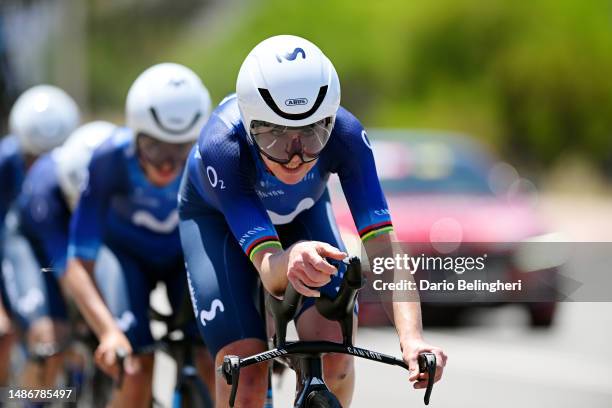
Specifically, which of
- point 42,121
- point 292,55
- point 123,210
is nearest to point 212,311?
point 292,55

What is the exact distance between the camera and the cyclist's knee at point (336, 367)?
483 cm

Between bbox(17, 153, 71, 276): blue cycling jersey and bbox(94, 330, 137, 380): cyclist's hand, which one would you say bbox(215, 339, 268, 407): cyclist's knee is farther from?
bbox(17, 153, 71, 276): blue cycling jersey

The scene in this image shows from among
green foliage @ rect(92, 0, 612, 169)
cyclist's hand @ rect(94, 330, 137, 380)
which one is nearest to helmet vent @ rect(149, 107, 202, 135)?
cyclist's hand @ rect(94, 330, 137, 380)

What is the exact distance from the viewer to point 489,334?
41.8 ft

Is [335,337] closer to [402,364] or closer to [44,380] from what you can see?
[402,364]

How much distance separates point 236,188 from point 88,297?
169 cm

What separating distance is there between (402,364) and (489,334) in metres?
8.55

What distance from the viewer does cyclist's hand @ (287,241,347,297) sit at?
3941 mm

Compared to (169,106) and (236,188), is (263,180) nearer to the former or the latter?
A: (236,188)

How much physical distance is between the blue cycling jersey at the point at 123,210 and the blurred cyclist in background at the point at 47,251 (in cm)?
82

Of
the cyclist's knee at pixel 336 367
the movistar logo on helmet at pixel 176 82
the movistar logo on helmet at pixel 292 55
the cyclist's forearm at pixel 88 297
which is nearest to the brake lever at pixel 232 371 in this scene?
the cyclist's knee at pixel 336 367

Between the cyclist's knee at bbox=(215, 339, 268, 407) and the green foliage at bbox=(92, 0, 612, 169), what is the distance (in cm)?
3662

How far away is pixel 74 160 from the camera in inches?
305

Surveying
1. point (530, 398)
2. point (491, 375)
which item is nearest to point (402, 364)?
point (530, 398)
